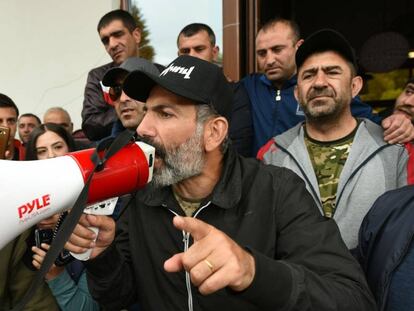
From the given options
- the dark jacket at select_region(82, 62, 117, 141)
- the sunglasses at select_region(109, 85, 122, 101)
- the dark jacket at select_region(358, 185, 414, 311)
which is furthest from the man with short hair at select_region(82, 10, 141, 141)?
the dark jacket at select_region(358, 185, 414, 311)

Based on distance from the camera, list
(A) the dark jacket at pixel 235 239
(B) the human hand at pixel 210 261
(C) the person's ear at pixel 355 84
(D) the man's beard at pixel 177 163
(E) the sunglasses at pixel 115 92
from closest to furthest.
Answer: (B) the human hand at pixel 210 261 → (A) the dark jacket at pixel 235 239 → (D) the man's beard at pixel 177 163 → (C) the person's ear at pixel 355 84 → (E) the sunglasses at pixel 115 92

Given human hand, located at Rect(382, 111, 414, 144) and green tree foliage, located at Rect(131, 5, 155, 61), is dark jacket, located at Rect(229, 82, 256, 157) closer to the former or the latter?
human hand, located at Rect(382, 111, 414, 144)

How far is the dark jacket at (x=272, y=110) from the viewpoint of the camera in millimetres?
2586

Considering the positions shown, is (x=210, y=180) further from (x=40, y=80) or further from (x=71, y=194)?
(x=40, y=80)

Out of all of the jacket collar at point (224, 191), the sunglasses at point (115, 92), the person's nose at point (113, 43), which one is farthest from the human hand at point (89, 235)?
the person's nose at point (113, 43)

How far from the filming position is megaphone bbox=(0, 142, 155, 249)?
1028 millimetres

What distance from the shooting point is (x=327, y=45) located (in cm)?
212

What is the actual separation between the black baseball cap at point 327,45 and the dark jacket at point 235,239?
31.2 inches

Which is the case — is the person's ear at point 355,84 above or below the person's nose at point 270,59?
below

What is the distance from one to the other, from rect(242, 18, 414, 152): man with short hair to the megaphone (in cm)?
144

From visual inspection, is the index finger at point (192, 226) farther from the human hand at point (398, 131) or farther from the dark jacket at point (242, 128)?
the dark jacket at point (242, 128)

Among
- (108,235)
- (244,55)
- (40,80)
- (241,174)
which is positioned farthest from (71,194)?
(40,80)

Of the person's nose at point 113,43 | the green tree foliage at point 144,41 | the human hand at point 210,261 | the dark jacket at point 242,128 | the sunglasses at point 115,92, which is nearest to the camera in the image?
the human hand at point 210,261

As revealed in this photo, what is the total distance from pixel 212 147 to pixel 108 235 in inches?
18.2
